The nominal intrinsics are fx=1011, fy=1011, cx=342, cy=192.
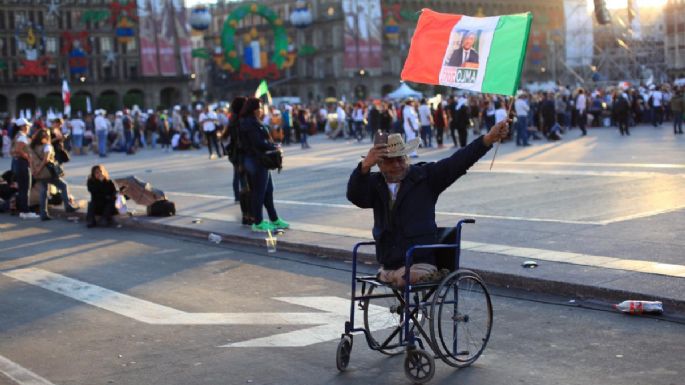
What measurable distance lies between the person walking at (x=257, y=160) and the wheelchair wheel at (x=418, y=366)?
6.91 meters

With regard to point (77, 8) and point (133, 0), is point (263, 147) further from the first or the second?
point (77, 8)

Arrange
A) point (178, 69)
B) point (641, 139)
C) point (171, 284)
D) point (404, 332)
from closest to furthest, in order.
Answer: point (404, 332), point (171, 284), point (641, 139), point (178, 69)

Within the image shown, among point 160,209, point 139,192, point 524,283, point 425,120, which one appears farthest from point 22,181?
point 425,120

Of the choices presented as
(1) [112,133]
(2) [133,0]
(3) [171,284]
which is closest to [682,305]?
(3) [171,284]

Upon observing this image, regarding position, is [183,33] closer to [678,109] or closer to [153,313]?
[678,109]

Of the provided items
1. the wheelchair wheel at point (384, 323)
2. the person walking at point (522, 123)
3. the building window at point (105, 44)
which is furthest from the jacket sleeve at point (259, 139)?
the building window at point (105, 44)

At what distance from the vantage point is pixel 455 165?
244 inches

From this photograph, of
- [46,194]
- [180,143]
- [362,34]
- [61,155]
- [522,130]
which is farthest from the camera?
[362,34]

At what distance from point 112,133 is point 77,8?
66522mm

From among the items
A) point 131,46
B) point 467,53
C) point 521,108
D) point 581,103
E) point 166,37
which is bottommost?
point 581,103

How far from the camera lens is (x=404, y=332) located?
20.0 ft

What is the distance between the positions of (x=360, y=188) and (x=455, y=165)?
0.60 m

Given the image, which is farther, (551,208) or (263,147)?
(551,208)

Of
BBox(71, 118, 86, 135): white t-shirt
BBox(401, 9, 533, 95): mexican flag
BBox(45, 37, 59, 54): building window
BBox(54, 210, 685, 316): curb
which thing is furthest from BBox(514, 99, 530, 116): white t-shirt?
BBox(45, 37, 59, 54): building window
